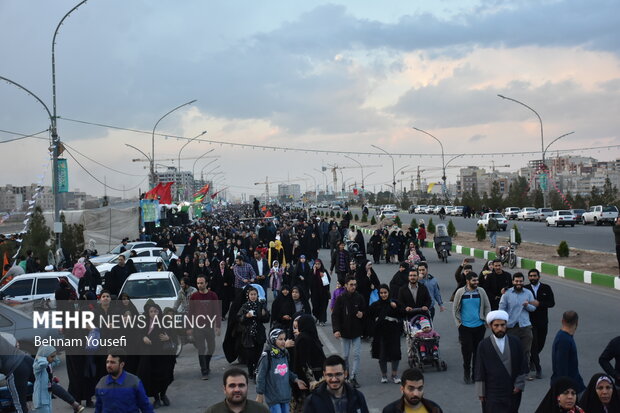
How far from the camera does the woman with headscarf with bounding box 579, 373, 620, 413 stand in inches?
209

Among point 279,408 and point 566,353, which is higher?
point 566,353

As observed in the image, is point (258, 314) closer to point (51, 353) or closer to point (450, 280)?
point (51, 353)

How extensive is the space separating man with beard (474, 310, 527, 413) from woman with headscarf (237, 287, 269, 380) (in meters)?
4.10

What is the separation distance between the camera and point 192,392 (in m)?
9.51

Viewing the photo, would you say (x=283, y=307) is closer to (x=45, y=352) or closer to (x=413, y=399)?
(x=45, y=352)

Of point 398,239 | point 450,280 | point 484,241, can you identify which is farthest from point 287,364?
point 484,241

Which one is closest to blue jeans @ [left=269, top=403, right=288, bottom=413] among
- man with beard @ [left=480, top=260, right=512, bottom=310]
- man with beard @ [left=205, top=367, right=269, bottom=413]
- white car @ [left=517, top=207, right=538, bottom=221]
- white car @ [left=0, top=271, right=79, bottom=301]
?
man with beard @ [left=205, top=367, right=269, bottom=413]

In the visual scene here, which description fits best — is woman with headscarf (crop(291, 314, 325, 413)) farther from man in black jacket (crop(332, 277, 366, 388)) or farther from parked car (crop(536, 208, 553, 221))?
parked car (crop(536, 208, 553, 221))

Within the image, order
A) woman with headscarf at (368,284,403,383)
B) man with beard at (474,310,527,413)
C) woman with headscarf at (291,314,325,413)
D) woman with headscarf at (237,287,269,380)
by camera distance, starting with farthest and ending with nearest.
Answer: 1. woman with headscarf at (237,287,269,380)
2. woman with headscarf at (368,284,403,383)
3. woman with headscarf at (291,314,325,413)
4. man with beard at (474,310,527,413)

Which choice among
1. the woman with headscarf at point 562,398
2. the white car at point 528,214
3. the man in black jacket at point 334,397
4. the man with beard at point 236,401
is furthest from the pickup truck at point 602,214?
the man with beard at point 236,401

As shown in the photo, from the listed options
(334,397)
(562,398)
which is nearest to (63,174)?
(334,397)

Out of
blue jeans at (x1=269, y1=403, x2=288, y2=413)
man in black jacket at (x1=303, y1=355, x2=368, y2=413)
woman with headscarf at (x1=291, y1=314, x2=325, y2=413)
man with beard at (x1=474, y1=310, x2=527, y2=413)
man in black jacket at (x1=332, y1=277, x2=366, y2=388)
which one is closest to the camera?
man in black jacket at (x1=303, y1=355, x2=368, y2=413)

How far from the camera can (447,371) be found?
1002 cm

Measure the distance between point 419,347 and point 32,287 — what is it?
931cm
